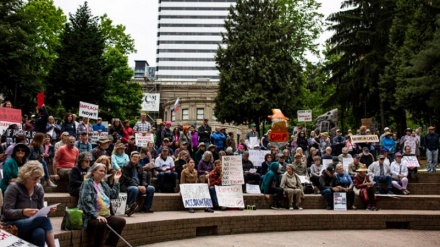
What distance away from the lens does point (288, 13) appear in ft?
136

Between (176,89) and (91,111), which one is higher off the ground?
(176,89)

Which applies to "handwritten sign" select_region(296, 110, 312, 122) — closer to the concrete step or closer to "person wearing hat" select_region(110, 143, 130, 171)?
the concrete step

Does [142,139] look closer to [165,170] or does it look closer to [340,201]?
[165,170]

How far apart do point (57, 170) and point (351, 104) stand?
87.4ft

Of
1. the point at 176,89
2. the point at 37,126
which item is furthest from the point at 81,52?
the point at 176,89

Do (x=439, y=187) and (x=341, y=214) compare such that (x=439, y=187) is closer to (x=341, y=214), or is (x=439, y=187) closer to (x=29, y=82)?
(x=341, y=214)

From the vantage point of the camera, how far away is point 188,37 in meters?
114

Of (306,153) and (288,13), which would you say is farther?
(288,13)

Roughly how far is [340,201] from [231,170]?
3.71 m

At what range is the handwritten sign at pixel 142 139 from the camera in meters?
16.5

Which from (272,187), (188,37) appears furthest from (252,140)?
(188,37)

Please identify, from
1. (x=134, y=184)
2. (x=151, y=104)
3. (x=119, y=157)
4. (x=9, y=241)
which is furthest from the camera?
(x=151, y=104)

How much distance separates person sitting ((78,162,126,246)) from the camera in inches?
317

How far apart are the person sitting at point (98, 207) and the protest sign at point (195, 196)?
12.8ft
